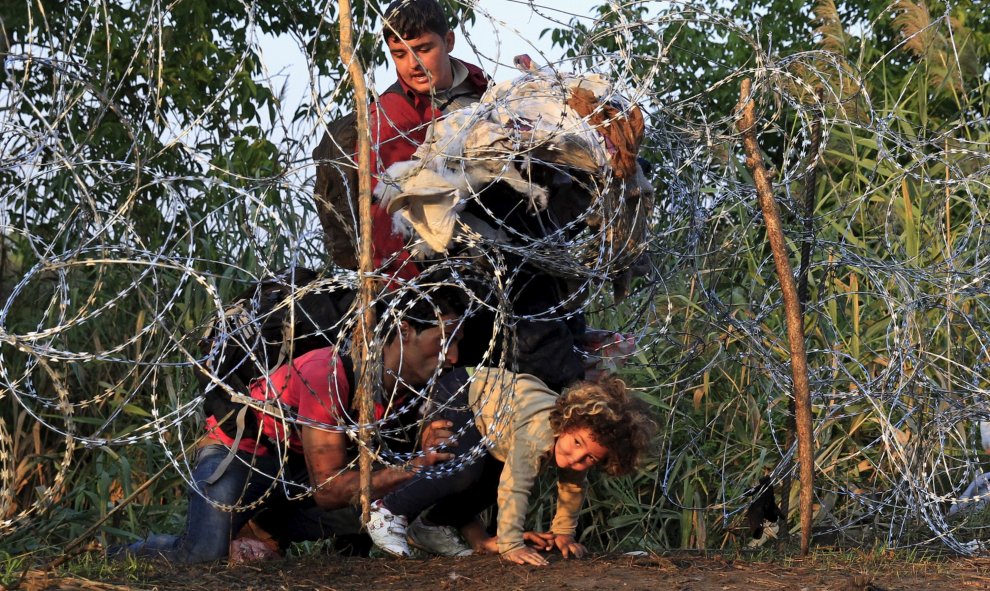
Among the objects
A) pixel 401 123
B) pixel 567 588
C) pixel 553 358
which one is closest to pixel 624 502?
pixel 553 358

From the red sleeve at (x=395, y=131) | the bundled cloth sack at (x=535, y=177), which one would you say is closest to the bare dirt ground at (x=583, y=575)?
the bundled cloth sack at (x=535, y=177)

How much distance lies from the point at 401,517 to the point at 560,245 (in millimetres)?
1071

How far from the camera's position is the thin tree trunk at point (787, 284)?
3.61 m

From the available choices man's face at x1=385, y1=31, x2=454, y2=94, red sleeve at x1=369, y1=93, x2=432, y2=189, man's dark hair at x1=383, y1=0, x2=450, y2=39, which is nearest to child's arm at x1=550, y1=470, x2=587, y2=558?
red sleeve at x1=369, y1=93, x2=432, y2=189

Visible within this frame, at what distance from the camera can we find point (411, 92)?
390cm

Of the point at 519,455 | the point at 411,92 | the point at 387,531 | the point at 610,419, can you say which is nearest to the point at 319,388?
the point at 387,531

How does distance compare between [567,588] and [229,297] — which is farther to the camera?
[229,297]

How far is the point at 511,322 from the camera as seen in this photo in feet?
12.3

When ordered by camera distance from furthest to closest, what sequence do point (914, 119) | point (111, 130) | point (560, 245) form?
point (914, 119)
point (111, 130)
point (560, 245)

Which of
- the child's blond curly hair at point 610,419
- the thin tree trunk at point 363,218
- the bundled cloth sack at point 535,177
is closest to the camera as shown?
the thin tree trunk at point 363,218

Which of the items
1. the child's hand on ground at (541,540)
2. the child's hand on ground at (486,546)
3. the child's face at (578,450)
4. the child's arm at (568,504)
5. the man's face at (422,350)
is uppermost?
the man's face at (422,350)

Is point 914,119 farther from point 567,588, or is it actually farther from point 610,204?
point 567,588

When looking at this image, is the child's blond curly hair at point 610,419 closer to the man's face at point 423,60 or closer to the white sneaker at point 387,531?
the white sneaker at point 387,531

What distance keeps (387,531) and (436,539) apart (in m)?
0.30
